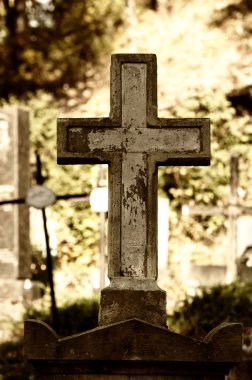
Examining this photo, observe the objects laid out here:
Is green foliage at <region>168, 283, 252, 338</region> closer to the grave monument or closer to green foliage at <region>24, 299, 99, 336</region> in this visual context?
green foliage at <region>24, 299, 99, 336</region>

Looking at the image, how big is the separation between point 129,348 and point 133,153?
3.23 ft

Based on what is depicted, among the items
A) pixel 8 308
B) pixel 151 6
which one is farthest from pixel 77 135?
Result: pixel 151 6

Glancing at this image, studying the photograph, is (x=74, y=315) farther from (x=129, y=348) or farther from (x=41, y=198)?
(x=129, y=348)

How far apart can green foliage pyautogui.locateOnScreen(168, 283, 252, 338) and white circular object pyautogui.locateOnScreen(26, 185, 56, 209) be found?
5.50 ft

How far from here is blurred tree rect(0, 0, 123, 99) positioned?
15750mm

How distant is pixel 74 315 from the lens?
28.7 ft

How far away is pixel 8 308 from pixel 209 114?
15.6 feet

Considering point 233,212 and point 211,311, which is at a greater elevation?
point 233,212

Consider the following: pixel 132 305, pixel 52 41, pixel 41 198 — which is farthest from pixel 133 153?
pixel 52 41

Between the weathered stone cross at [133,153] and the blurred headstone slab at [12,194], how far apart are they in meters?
6.11

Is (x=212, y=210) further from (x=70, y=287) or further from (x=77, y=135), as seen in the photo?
(x=77, y=135)

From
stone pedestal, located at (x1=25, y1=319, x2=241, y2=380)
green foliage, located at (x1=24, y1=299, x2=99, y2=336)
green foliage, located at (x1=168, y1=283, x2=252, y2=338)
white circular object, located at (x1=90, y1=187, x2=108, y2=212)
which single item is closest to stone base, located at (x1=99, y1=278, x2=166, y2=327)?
stone pedestal, located at (x1=25, y1=319, x2=241, y2=380)

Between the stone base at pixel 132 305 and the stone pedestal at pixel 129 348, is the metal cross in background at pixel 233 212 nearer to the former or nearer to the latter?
the stone base at pixel 132 305

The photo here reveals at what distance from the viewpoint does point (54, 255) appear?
40.9ft
